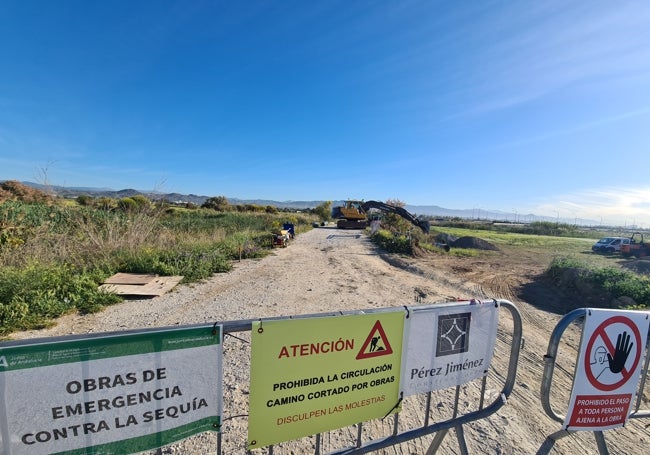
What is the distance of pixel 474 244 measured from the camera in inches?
896

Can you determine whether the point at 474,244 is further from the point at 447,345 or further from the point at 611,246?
the point at 447,345

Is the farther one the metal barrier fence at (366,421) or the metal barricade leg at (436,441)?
the metal barricade leg at (436,441)

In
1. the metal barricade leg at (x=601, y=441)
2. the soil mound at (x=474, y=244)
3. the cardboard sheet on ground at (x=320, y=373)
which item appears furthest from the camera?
the soil mound at (x=474, y=244)

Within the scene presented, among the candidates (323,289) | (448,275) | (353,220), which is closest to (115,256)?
(323,289)

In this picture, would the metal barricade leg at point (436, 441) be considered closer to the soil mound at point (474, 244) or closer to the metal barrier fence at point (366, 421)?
the metal barrier fence at point (366, 421)

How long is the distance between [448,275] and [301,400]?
11.0m

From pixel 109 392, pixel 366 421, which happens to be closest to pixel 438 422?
pixel 366 421

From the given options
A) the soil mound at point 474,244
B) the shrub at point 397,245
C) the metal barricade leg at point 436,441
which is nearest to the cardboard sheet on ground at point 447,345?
the metal barricade leg at point 436,441

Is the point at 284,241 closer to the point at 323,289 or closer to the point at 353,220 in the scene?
the point at 323,289

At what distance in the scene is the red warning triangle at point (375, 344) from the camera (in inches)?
75.8

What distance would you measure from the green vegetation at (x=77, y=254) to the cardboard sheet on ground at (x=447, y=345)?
655cm

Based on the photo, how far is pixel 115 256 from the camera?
9.20 m

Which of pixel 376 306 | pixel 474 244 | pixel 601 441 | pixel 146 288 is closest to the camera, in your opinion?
pixel 601 441

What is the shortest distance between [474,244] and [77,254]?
23593mm
